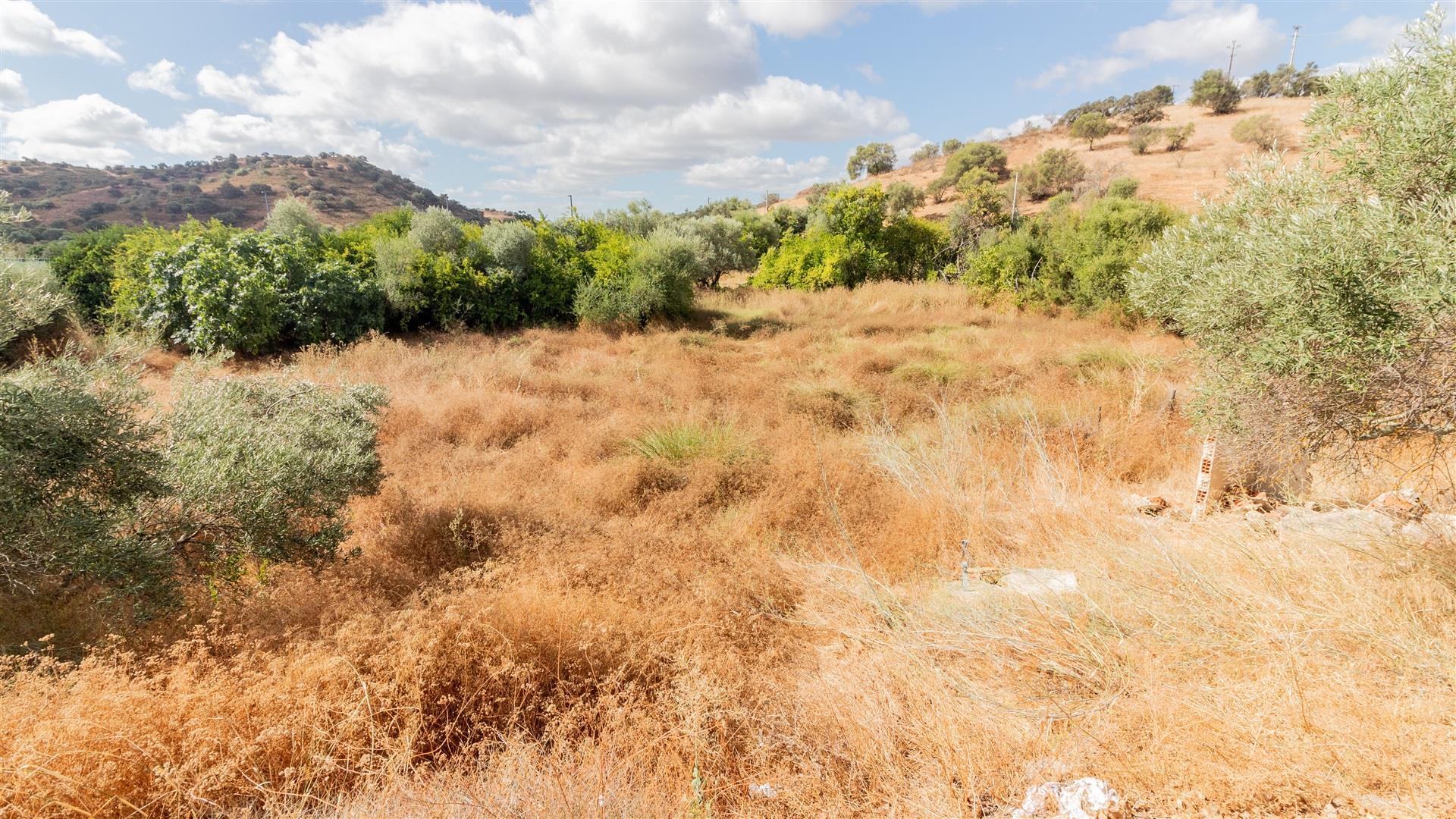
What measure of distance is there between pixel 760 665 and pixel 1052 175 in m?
38.1

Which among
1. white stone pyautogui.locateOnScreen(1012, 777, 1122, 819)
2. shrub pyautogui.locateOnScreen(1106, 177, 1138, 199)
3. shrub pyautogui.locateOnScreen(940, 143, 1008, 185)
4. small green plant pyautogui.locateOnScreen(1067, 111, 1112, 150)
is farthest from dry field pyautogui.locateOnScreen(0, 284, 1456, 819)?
small green plant pyautogui.locateOnScreen(1067, 111, 1112, 150)

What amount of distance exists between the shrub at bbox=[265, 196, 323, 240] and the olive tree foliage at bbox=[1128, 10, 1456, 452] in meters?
16.1

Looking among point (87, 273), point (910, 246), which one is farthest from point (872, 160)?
point (87, 273)

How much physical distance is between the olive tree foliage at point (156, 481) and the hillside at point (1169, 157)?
2639 centimetres

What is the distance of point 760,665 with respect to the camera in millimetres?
3660

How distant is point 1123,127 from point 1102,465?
159 feet

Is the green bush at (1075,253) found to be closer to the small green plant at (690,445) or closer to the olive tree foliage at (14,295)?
the small green plant at (690,445)

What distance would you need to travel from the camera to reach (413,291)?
1216 centimetres

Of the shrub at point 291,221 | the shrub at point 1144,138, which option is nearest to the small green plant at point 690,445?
the shrub at point 291,221

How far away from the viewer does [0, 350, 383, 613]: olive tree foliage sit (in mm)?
3039

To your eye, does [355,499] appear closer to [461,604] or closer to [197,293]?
[461,604]

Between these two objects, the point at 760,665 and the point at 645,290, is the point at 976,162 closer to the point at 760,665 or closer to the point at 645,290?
the point at 645,290

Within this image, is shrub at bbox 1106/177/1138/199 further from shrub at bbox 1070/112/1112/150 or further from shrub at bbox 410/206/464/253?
shrub at bbox 410/206/464/253

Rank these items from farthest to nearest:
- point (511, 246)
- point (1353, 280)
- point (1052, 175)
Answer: point (1052, 175), point (511, 246), point (1353, 280)
